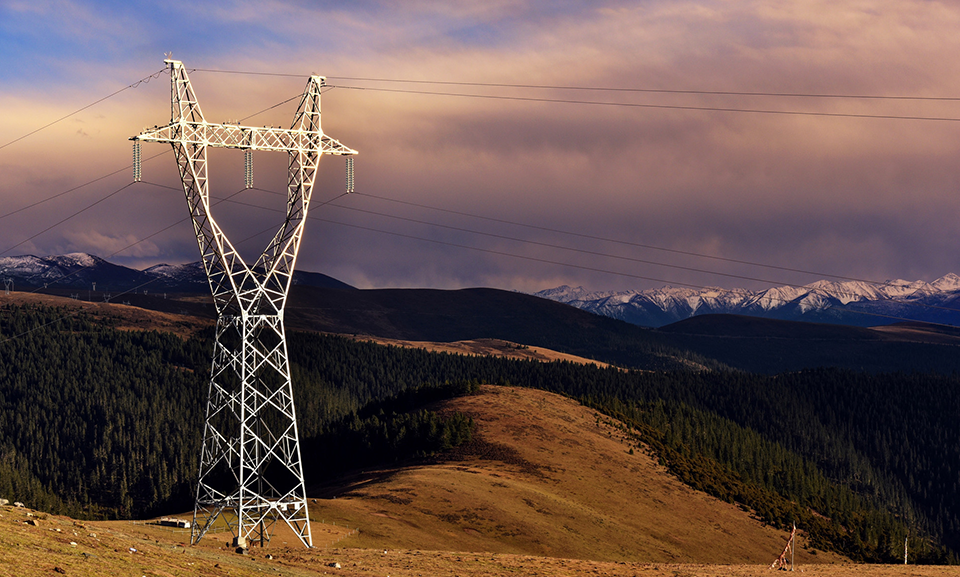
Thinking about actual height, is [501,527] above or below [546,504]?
above

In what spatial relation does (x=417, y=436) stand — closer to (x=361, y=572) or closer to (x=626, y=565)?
(x=626, y=565)

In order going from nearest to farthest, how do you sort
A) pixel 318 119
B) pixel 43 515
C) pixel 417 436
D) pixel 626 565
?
pixel 43 515 < pixel 318 119 < pixel 626 565 < pixel 417 436

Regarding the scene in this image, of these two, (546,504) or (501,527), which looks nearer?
(501,527)

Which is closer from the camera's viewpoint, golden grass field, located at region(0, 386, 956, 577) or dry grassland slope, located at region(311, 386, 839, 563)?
golden grass field, located at region(0, 386, 956, 577)

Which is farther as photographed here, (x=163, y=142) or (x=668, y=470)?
(x=668, y=470)

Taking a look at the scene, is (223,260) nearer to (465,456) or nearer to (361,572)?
(361,572)

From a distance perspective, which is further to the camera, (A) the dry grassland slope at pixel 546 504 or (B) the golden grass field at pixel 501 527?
(A) the dry grassland slope at pixel 546 504

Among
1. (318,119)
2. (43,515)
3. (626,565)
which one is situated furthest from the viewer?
(626,565)

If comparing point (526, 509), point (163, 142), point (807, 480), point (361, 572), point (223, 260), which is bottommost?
point (807, 480)

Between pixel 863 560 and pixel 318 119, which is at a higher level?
pixel 318 119

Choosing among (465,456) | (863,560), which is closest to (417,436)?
(465,456)
